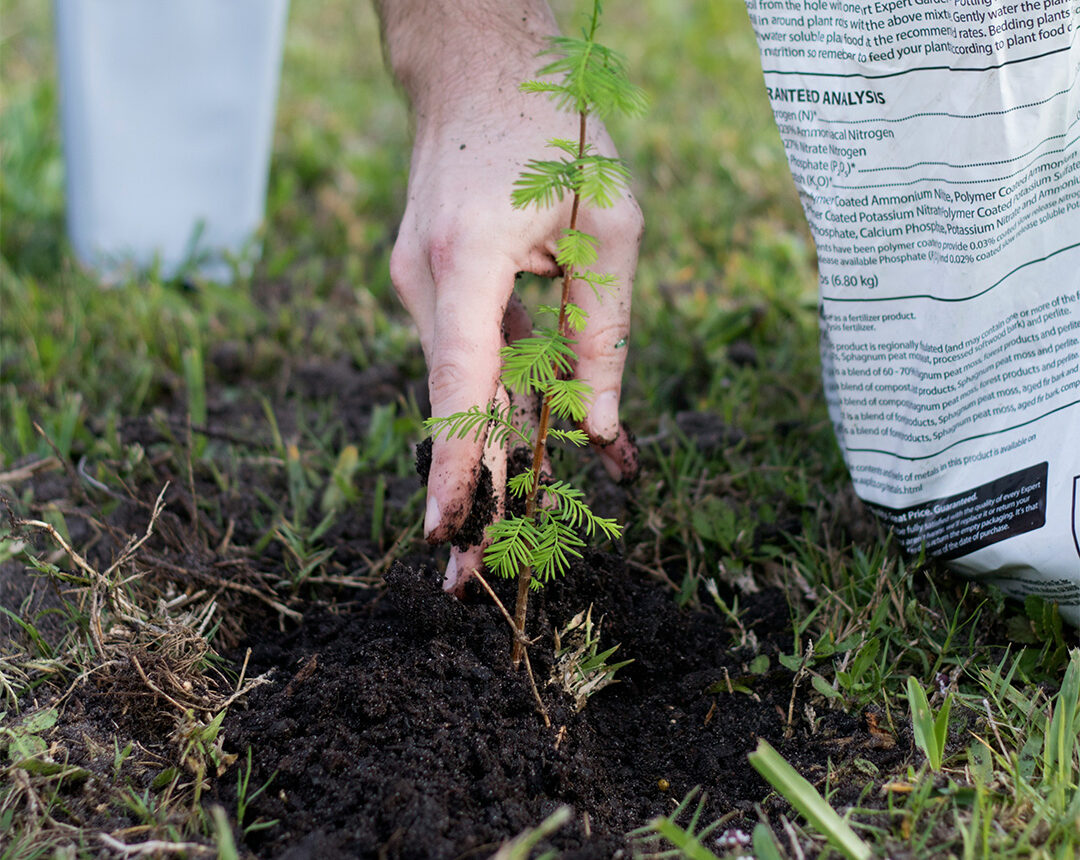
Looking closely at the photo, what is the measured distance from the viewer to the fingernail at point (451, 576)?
164 centimetres

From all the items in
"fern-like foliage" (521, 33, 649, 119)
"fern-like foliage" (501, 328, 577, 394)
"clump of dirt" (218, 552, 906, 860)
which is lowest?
"clump of dirt" (218, 552, 906, 860)

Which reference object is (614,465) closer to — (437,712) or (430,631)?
(430,631)

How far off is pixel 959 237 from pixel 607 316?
592 millimetres

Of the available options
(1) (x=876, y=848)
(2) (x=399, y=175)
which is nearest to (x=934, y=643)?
(1) (x=876, y=848)

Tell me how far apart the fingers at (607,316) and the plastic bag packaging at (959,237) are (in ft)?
1.13

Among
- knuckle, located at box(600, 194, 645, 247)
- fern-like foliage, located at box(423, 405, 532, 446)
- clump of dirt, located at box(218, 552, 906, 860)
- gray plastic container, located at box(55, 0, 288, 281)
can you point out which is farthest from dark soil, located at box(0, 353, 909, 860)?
gray plastic container, located at box(55, 0, 288, 281)

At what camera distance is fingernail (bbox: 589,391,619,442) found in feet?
5.48

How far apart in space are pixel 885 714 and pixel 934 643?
0.67ft

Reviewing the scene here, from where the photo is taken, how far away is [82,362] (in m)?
2.65

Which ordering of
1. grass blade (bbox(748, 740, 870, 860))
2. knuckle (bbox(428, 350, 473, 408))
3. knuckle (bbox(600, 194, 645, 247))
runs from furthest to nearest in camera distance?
knuckle (bbox(600, 194, 645, 247)) < knuckle (bbox(428, 350, 473, 408)) < grass blade (bbox(748, 740, 870, 860))

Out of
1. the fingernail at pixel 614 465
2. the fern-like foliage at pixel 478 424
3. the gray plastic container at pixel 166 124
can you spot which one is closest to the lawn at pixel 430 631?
the fingernail at pixel 614 465

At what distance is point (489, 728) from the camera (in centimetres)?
143

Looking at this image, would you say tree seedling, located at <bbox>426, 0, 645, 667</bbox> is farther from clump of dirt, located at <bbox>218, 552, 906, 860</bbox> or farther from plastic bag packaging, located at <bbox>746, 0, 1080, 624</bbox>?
plastic bag packaging, located at <bbox>746, 0, 1080, 624</bbox>

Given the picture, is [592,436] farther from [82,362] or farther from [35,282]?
[35,282]
